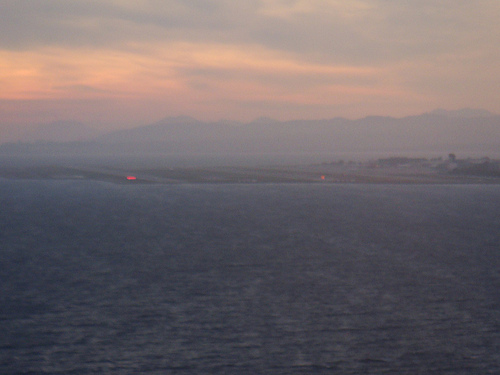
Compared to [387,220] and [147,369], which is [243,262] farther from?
[387,220]

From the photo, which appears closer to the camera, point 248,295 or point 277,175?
point 248,295

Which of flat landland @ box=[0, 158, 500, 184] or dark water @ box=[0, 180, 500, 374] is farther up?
flat landland @ box=[0, 158, 500, 184]

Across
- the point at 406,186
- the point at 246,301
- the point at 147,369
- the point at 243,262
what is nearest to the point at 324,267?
the point at 243,262

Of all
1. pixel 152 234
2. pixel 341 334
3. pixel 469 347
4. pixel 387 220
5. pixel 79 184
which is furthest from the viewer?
pixel 79 184

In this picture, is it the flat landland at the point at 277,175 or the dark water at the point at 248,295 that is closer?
the dark water at the point at 248,295

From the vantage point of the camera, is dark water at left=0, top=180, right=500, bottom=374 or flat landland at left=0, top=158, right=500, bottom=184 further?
flat landland at left=0, top=158, right=500, bottom=184

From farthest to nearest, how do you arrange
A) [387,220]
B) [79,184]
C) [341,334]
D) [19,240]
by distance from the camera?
[79,184] → [387,220] → [19,240] → [341,334]

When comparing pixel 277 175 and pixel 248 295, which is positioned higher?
pixel 277 175

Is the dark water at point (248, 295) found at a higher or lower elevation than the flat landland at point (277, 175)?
lower
